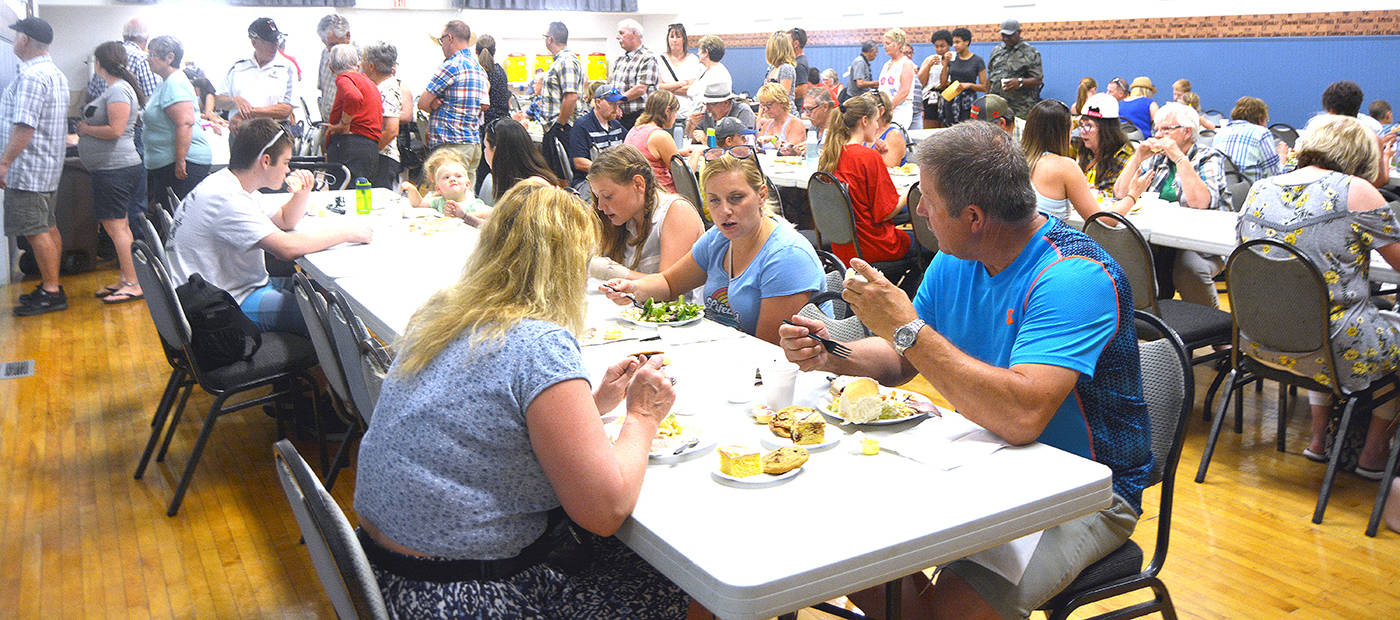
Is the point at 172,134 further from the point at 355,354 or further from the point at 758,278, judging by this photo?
the point at 758,278

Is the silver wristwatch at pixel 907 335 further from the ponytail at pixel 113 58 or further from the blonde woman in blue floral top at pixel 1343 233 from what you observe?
the ponytail at pixel 113 58

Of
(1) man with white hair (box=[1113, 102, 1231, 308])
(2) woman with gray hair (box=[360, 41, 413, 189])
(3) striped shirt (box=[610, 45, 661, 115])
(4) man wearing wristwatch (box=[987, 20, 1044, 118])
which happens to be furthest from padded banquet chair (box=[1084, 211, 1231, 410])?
(4) man wearing wristwatch (box=[987, 20, 1044, 118])

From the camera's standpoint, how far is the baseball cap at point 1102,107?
4849 millimetres

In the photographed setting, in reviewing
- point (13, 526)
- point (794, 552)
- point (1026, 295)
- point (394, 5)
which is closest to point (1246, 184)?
point (1026, 295)

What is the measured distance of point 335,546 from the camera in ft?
4.60

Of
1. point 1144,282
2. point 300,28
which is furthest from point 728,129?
point 300,28

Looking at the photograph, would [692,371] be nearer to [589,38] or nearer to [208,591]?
[208,591]

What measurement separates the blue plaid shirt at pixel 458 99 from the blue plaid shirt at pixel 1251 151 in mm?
4924

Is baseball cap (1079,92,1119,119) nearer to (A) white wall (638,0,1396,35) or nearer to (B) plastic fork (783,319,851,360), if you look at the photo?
(B) plastic fork (783,319,851,360)

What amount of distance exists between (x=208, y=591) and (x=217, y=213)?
147 cm

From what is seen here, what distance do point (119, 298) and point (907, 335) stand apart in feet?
20.2

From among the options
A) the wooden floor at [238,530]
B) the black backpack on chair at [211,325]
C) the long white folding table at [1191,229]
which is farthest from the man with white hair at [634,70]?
the black backpack on chair at [211,325]

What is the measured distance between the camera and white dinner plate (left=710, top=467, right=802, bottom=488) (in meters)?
1.70

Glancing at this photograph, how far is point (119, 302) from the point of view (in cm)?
653
